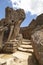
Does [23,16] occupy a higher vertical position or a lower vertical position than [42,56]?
higher

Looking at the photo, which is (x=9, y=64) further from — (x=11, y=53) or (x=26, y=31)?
(x=26, y=31)

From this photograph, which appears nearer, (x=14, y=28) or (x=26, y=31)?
(x=14, y=28)

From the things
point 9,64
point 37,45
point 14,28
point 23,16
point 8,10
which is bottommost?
point 9,64

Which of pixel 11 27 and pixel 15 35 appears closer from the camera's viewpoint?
pixel 11 27

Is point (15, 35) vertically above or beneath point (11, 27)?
beneath

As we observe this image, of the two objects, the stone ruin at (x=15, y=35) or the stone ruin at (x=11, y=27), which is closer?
the stone ruin at (x=15, y=35)

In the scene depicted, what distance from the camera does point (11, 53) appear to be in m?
5.91

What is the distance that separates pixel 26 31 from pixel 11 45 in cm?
892

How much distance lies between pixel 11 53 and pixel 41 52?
2.78 meters

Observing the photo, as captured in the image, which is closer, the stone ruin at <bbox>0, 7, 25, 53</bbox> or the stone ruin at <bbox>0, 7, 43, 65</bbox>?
the stone ruin at <bbox>0, 7, 43, 65</bbox>

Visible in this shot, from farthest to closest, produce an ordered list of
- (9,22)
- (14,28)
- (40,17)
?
1. (40,17)
2. (14,28)
3. (9,22)

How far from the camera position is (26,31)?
1493 centimetres

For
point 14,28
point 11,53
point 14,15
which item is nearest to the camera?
point 11,53

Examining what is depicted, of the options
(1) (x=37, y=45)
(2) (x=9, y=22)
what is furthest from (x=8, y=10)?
(1) (x=37, y=45)
